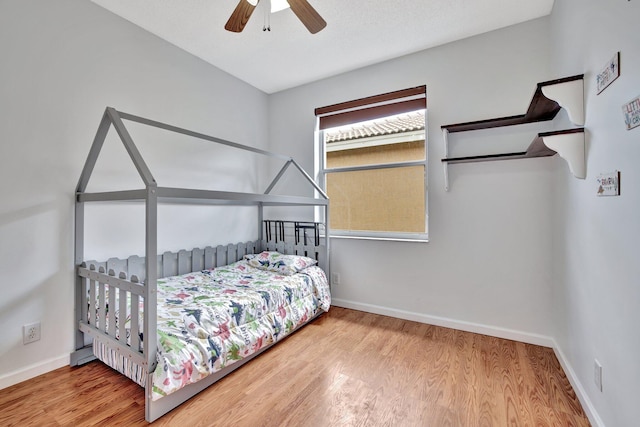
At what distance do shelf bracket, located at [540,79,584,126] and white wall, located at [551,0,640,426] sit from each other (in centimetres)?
4

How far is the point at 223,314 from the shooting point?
1.81 meters

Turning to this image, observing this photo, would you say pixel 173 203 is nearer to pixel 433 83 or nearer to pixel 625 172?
pixel 433 83

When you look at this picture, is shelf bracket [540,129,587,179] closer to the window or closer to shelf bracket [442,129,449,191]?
shelf bracket [442,129,449,191]

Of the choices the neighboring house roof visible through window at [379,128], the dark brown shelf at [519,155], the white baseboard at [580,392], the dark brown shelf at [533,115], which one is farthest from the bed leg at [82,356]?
the dark brown shelf at [533,115]

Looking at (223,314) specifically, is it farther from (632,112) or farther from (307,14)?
(632,112)

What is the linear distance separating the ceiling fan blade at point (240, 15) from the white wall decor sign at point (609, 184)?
197 centimetres

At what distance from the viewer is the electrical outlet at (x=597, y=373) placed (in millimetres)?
1319

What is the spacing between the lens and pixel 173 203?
2.62 meters

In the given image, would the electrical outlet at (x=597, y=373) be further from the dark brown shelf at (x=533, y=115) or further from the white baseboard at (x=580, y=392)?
the dark brown shelf at (x=533, y=115)

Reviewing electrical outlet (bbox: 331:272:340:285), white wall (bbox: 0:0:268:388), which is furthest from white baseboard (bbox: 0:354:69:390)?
electrical outlet (bbox: 331:272:340:285)

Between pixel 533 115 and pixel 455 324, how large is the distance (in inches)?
70.2

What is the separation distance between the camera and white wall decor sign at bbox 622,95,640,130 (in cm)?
99

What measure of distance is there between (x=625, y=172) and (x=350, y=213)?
2258mm

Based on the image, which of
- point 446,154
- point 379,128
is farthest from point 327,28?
point 446,154
